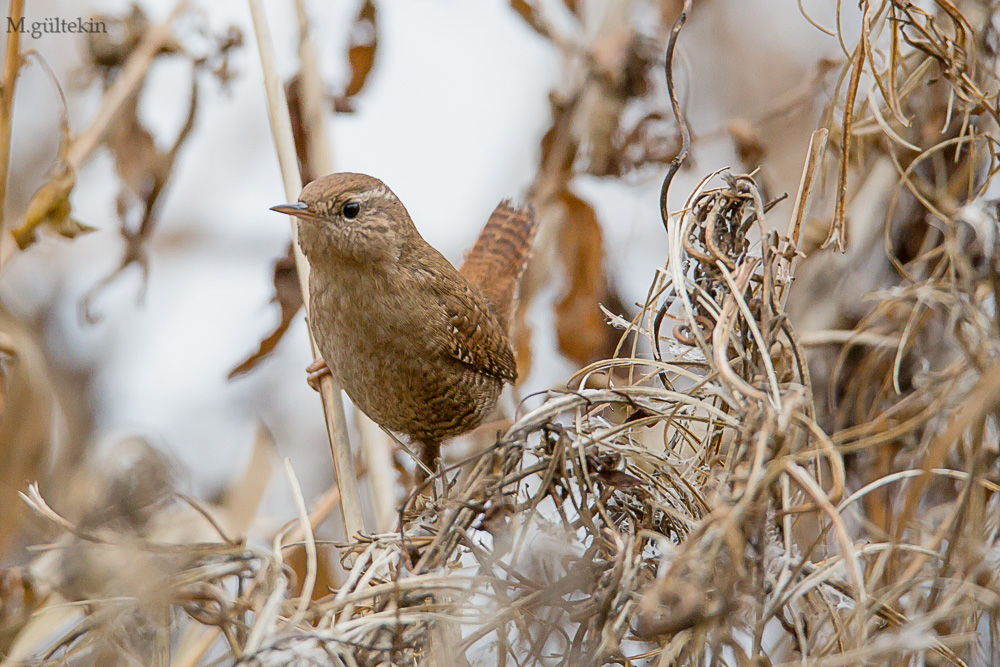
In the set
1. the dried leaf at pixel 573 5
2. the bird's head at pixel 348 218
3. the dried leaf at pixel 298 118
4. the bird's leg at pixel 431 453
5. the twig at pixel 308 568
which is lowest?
the bird's leg at pixel 431 453

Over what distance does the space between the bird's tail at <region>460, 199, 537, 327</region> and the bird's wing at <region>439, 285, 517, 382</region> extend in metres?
0.28

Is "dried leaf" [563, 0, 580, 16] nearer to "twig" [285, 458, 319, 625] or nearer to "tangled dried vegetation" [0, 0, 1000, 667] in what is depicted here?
"tangled dried vegetation" [0, 0, 1000, 667]

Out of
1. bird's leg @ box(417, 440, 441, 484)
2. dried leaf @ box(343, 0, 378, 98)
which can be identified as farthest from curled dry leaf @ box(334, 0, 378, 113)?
bird's leg @ box(417, 440, 441, 484)

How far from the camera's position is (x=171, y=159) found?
232cm

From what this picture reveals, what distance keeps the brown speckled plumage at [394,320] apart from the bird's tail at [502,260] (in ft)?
0.89

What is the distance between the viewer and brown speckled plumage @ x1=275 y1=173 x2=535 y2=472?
2.13 meters

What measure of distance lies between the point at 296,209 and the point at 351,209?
202 mm

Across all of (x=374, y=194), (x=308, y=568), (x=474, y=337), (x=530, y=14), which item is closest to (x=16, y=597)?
(x=308, y=568)

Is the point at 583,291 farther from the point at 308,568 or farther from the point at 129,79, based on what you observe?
the point at 308,568

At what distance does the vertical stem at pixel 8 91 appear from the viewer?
176 centimetres

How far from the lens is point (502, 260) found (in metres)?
3.10

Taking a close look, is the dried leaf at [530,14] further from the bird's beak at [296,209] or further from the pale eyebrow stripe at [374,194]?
the bird's beak at [296,209]

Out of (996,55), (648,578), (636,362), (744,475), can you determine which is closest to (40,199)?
(636,362)

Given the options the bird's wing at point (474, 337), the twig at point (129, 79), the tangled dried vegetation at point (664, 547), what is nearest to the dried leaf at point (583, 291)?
the bird's wing at point (474, 337)
